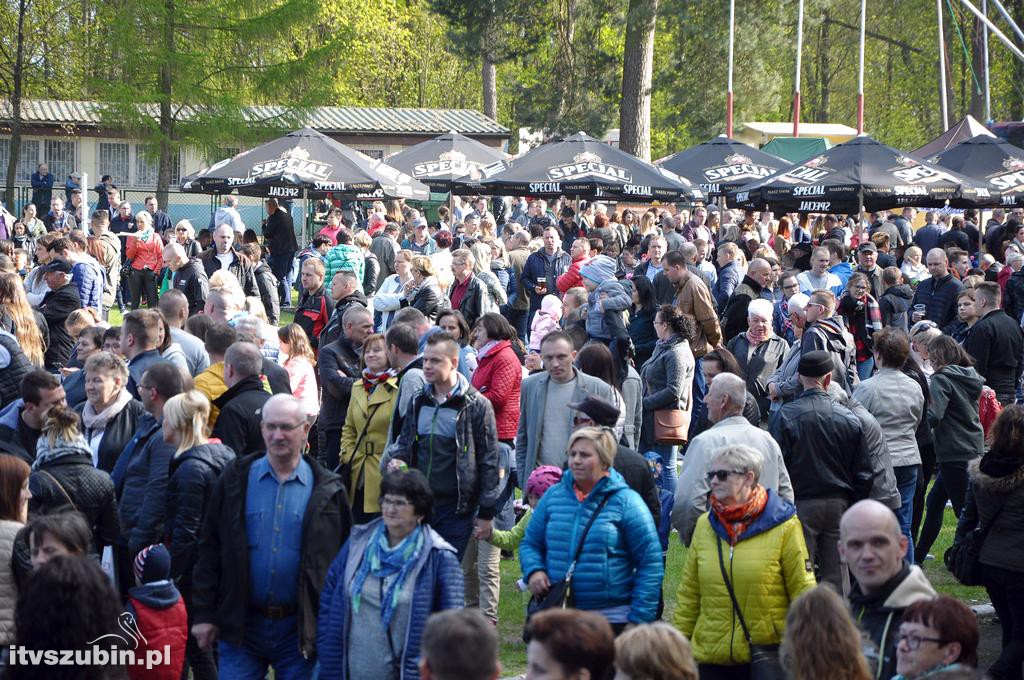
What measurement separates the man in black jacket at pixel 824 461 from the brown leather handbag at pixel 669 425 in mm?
2507

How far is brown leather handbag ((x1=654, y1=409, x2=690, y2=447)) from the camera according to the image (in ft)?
32.4

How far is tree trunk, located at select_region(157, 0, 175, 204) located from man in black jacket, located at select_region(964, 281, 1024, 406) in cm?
2237

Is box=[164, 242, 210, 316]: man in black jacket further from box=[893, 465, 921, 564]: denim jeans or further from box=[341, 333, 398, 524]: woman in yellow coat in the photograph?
box=[893, 465, 921, 564]: denim jeans

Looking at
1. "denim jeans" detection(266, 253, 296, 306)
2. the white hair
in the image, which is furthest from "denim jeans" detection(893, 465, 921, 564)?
"denim jeans" detection(266, 253, 296, 306)

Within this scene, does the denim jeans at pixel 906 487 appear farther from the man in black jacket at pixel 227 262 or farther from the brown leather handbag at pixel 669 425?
the man in black jacket at pixel 227 262

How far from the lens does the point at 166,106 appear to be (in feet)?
100

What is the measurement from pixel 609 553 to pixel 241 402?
8.02 ft

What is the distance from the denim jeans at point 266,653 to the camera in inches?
227

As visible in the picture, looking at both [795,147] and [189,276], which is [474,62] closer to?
[795,147]

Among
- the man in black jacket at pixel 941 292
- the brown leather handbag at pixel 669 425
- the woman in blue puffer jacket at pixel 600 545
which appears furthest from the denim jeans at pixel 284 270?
the woman in blue puffer jacket at pixel 600 545

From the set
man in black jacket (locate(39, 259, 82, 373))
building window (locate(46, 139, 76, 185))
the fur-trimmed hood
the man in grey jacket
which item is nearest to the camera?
the fur-trimmed hood

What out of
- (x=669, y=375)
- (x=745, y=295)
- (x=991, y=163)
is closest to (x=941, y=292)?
(x=745, y=295)

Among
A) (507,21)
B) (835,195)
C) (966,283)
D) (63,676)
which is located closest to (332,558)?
(63,676)

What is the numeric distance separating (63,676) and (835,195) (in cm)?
1404
